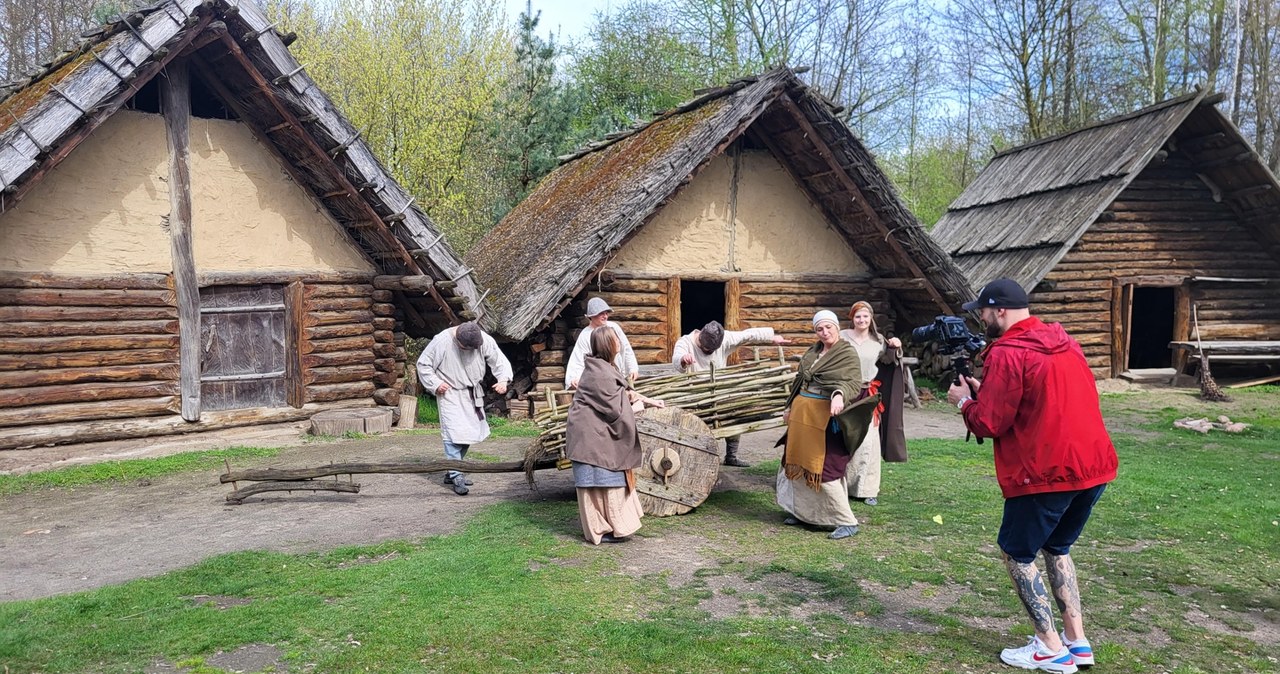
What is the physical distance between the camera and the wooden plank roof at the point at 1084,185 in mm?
16188

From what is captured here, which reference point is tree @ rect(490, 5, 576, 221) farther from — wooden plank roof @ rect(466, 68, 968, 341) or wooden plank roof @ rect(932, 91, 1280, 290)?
wooden plank roof @ rect(932, 91, 1280, 290)

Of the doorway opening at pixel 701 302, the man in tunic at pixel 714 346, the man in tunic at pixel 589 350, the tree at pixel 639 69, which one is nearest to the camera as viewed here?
the man in tunic at pixel 589 350

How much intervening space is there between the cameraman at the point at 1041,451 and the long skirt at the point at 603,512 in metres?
2.94

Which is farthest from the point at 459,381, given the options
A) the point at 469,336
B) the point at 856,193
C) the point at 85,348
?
the point at 856,193

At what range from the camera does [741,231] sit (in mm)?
14094

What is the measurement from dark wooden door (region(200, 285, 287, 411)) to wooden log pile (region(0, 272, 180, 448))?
412mm

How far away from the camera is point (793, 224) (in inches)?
568

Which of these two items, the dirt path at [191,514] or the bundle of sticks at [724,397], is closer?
the dirt path at [191,514]

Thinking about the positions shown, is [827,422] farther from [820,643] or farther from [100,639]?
[100,639]

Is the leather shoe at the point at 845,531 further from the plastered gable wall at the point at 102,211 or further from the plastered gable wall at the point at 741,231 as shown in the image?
the plastered gable wall at the point at 102,211

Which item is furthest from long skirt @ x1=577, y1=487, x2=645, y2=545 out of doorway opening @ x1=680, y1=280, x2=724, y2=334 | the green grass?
doorway opening @ x1=680, y1=280, x2=724, y2=334

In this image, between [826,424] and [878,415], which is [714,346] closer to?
[878,415]

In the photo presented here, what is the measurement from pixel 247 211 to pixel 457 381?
4413 millimetres

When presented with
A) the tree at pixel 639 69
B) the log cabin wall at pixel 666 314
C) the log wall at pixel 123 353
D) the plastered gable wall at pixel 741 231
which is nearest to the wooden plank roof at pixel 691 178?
the plastered gable wall at pixel 741 231
